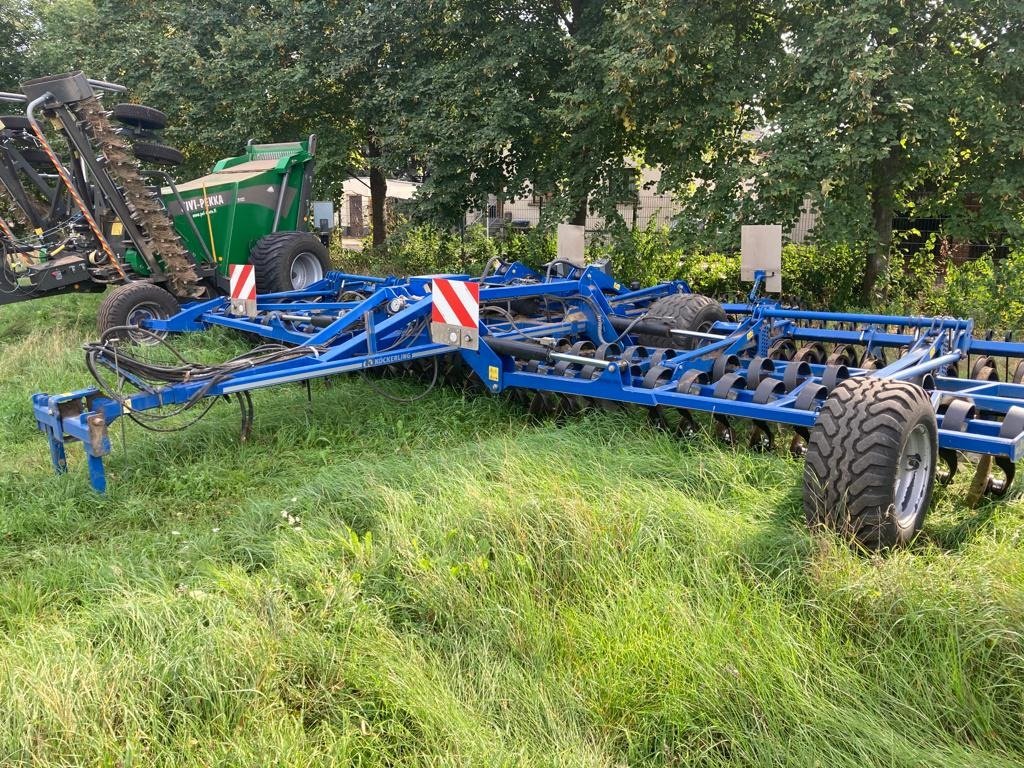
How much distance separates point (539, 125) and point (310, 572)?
8692 millimetres

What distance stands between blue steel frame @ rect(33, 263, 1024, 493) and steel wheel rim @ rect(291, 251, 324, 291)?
5.73ft

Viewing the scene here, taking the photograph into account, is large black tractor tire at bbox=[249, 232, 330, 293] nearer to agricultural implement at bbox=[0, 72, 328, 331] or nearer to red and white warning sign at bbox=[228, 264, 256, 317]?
agricultural implement at bbox=[0, 72, 328, 331]

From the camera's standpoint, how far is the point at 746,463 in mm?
4188

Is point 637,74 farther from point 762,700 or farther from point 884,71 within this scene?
point 762,700

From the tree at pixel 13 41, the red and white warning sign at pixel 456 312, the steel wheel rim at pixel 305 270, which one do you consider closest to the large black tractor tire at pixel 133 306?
the steel wheel rim at pixel 305 270

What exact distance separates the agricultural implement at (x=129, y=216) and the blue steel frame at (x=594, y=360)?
1256mm

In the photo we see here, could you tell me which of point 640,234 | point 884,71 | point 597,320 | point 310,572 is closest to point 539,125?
point 640,234

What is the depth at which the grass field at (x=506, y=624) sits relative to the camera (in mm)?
2314

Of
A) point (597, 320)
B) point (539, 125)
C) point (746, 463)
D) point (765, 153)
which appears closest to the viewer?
point (746, 463)

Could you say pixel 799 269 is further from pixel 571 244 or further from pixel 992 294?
pixel 571 244

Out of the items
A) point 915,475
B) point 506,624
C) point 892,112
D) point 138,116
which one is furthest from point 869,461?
point 138,116

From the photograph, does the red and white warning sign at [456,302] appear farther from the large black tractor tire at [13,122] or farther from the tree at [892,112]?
the large black tractor tire at [13,122]

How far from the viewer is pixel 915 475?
3.59 metres

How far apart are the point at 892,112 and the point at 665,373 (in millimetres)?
4451
